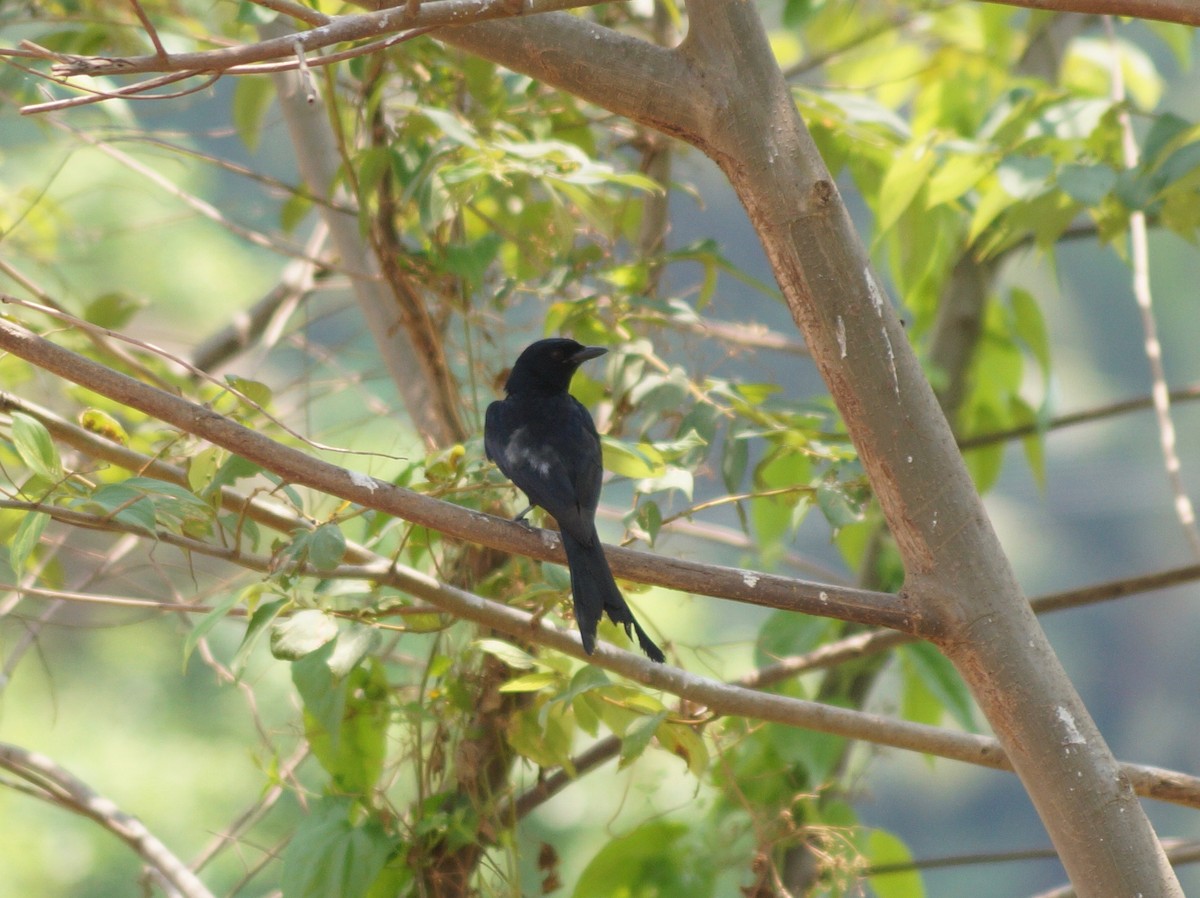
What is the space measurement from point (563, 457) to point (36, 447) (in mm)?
878

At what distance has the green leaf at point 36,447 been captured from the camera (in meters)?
1.25

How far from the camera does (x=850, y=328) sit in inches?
49.3

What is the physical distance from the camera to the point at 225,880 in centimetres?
466

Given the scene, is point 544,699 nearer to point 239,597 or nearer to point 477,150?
point 239,597

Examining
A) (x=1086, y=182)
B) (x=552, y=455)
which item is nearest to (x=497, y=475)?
(x=552, y=455)

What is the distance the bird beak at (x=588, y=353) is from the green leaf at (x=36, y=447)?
1.02 metres

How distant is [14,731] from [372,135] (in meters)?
3.72

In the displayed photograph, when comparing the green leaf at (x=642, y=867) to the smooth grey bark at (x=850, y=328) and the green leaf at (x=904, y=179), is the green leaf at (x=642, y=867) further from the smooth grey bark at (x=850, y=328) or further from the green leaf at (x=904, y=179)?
the green leaf at (x=904, y=179)

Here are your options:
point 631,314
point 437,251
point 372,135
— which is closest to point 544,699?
point 631,314

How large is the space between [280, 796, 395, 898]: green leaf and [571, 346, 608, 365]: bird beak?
2.87ft

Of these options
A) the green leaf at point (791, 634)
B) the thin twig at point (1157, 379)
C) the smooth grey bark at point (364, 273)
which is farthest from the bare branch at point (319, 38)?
Result: the green leaf at point (791, 634)

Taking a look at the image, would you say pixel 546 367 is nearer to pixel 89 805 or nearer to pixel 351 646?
pixel 351 646

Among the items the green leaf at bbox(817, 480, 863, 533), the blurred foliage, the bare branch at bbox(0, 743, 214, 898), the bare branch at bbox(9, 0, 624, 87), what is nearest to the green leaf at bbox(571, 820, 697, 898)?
the blurred foliage

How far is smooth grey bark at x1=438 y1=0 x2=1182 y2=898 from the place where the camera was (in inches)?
49.0
